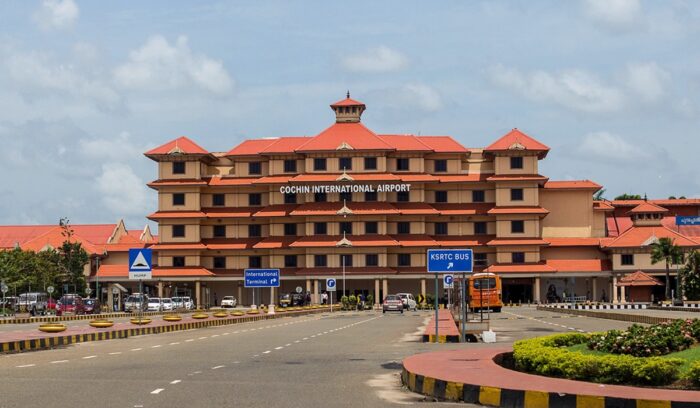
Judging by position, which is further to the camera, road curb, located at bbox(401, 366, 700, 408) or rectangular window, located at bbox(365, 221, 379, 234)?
rectangular window, located at bbox(365, 221, 379, 234)

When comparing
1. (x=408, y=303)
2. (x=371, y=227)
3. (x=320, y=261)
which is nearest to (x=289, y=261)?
(x=320, y=261)

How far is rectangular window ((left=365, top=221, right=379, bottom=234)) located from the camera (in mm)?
103919

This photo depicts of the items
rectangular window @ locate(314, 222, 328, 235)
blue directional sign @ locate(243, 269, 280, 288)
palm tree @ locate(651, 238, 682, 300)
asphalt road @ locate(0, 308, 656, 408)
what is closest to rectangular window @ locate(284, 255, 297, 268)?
rectangular window @ locate(314, 222, 328, 235)

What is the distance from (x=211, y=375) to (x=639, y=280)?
83.5 m

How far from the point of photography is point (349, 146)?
105 metres

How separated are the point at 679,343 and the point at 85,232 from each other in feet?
388

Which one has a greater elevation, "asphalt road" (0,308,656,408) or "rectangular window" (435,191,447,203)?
"rectangular window" (435,191,447,203)

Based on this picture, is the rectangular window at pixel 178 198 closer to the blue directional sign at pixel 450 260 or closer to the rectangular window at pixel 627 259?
the rectangular window at pixel 627 259

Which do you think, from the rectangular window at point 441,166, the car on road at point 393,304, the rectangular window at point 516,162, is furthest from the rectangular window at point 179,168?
the car on road at point 393,304

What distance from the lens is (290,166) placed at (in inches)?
4301

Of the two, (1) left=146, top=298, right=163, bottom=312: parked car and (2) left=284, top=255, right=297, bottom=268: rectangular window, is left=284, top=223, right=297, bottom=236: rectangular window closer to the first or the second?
(2) left=284, top=255, right=297, bottom=268: rectangular window

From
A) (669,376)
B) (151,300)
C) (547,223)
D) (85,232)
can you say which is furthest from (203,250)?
(669,376)

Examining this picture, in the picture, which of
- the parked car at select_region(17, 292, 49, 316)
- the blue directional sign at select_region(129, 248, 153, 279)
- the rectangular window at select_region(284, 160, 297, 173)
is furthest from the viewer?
the rectangular window at select_region(284, 160, 297, 173)

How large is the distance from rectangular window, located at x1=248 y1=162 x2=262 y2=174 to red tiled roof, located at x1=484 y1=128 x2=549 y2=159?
23.9 m
